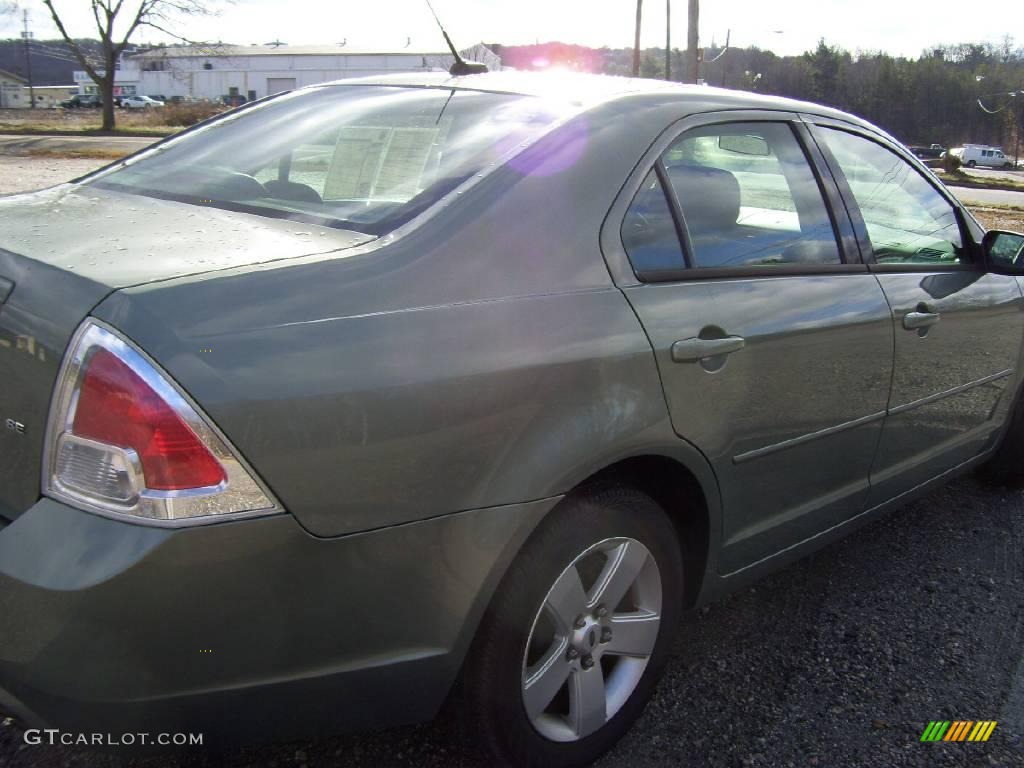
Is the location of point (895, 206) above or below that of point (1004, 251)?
above

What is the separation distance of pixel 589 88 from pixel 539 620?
55.6 inches

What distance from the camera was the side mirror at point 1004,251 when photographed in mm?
3385

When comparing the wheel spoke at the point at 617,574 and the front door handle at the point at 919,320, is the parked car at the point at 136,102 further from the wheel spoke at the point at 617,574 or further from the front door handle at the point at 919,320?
the wheel spoke at the point at 617,574

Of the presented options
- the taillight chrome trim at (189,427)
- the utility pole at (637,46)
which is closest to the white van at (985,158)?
the utility pole at (637,46)

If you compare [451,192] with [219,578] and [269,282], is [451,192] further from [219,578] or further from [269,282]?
[219,578]

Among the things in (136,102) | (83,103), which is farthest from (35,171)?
(83,103)

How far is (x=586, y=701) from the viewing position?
7.14ft

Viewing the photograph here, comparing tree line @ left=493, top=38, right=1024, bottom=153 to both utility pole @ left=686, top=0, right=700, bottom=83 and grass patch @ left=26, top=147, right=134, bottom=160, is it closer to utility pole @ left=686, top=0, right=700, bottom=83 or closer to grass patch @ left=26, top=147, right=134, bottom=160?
utility pole @ left=686, top=0, right=700, bottom=83

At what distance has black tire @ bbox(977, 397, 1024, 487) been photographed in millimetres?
3994

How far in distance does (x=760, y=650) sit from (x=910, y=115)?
93.6 meters

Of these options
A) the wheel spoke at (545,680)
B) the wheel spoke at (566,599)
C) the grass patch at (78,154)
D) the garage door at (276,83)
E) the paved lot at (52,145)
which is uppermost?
the garage door at (276,83)

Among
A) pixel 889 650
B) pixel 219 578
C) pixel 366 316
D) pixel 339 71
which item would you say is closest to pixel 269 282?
pixel 366 316

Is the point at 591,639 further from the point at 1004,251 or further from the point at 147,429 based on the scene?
the point at 1004,251

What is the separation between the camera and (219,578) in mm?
1540
